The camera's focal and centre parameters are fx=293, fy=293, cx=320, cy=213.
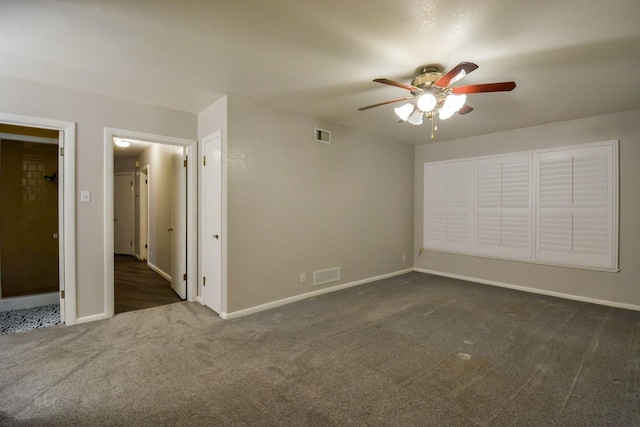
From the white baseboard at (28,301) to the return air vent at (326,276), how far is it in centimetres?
339

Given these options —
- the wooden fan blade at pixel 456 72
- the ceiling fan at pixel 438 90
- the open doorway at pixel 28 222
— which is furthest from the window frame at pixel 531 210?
the open doorway at pixel 28 222

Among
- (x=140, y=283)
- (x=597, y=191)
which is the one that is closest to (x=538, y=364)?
(x=597, y=191)

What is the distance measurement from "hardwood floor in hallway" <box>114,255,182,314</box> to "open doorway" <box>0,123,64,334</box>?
694mm

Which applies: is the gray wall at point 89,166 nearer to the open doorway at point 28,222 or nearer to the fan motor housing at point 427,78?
the open doorway at point 28,222

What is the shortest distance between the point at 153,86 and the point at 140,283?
3.21 metres

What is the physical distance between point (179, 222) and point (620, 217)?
577 cm

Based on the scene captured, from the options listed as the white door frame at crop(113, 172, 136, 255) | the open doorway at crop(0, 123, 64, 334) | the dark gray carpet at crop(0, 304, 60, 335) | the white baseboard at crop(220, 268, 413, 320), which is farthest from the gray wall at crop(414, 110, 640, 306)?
the white door frame at crop(113, 172, 136, 255)

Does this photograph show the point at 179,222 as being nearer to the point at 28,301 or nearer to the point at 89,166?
the point at 89,166

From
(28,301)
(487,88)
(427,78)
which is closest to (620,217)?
(487,88)

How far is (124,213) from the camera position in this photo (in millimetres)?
7230

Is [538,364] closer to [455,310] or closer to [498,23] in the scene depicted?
[455,310]

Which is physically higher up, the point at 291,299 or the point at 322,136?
the point at 322,136

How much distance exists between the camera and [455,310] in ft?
11.6

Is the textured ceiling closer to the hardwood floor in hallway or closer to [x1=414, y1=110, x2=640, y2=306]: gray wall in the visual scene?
[x1=414, y1=110, x2=640, y2=306]: gray wall
